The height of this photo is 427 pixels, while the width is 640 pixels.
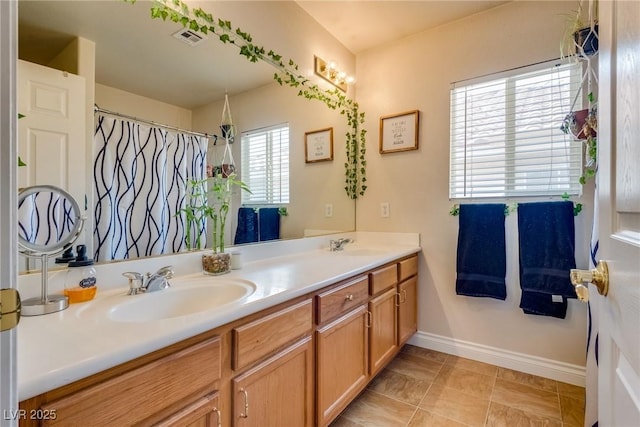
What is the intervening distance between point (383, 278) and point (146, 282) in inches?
48.6

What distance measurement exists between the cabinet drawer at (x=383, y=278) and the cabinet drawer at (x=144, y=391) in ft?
3.29

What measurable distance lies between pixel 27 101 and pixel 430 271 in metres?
2.39

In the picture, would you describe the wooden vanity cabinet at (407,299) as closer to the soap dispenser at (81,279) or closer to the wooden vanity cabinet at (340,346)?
the wooden vanity cabinet at (340,346)

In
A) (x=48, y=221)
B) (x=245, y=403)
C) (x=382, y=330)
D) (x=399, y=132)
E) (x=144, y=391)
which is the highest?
(x=399, y=132)

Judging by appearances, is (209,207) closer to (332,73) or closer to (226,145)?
(226,145)

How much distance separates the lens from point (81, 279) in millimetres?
1006

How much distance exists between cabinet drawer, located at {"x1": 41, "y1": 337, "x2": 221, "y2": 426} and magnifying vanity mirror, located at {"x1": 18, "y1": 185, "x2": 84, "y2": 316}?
41 centimetres

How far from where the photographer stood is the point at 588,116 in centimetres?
142

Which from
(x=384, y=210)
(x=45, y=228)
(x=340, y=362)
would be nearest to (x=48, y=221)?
(x=45, y=228)

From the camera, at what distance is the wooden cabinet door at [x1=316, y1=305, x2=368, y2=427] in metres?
1.28

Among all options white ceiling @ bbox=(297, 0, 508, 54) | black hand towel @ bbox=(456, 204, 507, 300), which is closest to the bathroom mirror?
white ceiling @ bbox=(297, 0, 508, 54)

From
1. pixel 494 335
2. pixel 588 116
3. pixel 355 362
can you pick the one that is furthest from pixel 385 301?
pixel 588 116

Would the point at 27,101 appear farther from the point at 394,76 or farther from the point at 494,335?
the point at 494,335

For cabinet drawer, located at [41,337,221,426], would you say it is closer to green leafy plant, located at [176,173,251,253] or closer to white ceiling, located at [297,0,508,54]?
green leafy plant, located at [176,173,251,253]
